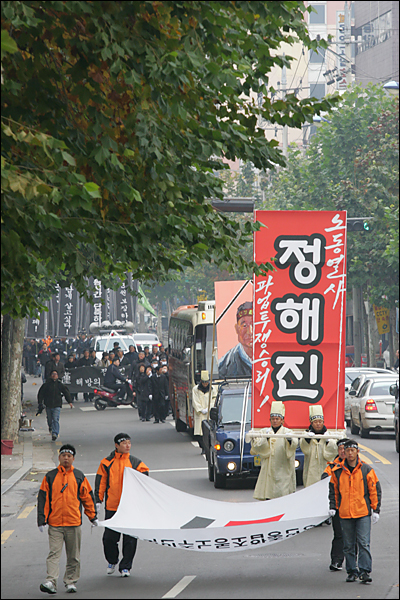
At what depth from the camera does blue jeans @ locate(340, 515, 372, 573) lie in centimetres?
931

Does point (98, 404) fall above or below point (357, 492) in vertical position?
below

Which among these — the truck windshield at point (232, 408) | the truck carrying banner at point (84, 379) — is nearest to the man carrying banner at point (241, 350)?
the truck windshield at point (232, 408)

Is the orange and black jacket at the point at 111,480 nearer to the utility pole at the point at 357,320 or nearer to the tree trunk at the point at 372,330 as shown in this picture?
the utility pole at the point at 357,320

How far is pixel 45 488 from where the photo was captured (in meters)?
9.38

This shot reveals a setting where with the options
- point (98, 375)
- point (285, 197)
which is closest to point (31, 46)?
point (98, 375)

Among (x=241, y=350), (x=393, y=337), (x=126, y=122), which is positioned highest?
(x=126, y=122)

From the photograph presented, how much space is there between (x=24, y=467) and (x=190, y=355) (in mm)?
6080

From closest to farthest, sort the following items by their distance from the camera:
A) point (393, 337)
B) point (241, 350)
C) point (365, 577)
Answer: point (365, 577) → point (241, 350) → point (393, 337)

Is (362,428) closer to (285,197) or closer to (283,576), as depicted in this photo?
(283,576)

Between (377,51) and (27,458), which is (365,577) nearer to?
(27,458)

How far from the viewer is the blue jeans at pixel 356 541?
30.6 ft

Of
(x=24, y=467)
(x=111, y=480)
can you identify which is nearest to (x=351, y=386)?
(x=24, y=467)

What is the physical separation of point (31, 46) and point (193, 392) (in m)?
14.4

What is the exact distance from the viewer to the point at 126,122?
836cm
